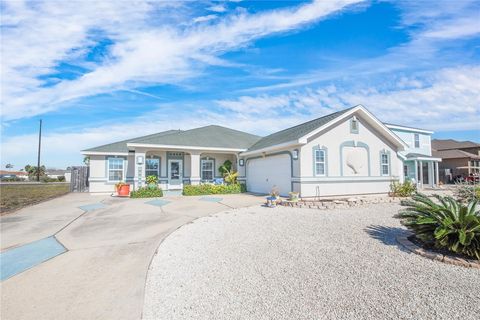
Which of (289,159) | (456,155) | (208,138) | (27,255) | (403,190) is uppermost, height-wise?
(208,138)

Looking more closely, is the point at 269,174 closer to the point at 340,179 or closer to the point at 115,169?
the point at 340,179

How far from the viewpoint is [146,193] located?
14742 millimetres

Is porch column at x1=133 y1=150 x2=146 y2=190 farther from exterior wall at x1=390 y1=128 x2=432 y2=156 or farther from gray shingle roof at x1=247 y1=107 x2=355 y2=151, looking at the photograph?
exterior wall at x1=390 y1=128 x2=432 y2=156

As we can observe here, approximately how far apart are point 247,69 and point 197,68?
106 inches

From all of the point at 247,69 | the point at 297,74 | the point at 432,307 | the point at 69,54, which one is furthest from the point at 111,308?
the point at 297,74

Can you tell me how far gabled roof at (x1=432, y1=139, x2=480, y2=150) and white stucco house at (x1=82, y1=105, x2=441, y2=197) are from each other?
52.7ft

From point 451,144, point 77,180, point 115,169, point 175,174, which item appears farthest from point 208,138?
point 451,144

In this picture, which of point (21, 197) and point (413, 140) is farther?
point (413, 140)

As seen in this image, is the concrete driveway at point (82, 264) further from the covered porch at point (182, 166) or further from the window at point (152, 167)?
the window at point (152, 167)

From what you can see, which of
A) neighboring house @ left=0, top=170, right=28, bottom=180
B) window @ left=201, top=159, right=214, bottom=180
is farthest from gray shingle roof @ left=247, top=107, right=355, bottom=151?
neighboring house @ left=0, top=170, right=28, bottom=180

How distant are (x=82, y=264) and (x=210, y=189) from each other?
38.1 ft

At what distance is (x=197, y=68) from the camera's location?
12.3 meters

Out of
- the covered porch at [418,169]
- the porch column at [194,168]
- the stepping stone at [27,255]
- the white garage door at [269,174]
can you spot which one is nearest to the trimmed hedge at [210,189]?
the porch column at [194,168]

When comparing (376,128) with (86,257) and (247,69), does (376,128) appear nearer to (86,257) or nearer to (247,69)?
(247,69)
